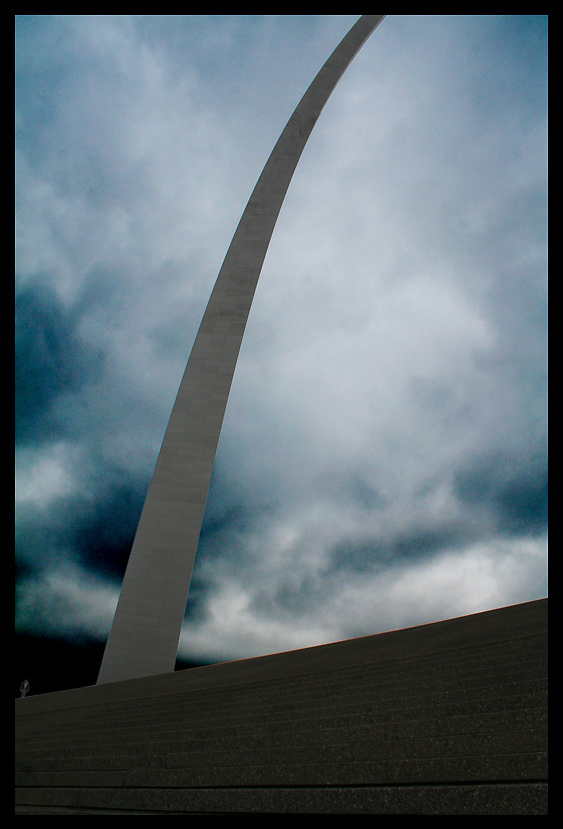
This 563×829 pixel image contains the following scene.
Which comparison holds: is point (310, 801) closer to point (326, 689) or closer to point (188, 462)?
point (326, 689)

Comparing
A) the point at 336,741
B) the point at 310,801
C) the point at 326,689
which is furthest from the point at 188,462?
the point at 310,801

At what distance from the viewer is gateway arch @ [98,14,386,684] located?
9.23 metres

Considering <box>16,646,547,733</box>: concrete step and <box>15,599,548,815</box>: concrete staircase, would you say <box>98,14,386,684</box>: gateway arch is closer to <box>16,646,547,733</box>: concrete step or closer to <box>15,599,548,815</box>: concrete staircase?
<box>16,646,547,733</box>: concrete step

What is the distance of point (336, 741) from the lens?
2324 mm

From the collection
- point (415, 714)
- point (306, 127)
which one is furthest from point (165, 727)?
point (306, 127)

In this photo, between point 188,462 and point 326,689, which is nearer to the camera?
point 326,689

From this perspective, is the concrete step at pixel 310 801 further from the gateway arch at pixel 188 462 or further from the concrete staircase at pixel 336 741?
the gateway arch at pixel 188 462

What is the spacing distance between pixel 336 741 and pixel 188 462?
350 inches

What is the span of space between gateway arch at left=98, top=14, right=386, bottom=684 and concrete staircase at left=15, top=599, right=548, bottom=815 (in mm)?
5414

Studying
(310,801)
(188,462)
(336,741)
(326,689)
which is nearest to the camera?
(310,801)

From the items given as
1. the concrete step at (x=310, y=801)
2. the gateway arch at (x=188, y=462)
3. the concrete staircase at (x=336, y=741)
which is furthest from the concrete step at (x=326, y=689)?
the gateway arch at (x=188, y=462)

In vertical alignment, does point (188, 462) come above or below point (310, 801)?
above
